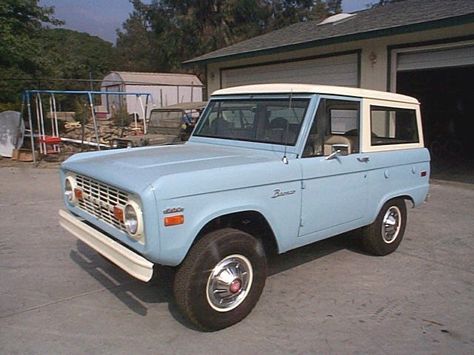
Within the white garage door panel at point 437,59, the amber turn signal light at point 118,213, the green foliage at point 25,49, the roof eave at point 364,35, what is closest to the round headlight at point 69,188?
the amber turn signal light at point 118,213

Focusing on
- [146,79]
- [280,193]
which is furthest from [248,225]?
[146,79]

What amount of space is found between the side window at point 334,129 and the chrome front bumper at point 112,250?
5.66ft

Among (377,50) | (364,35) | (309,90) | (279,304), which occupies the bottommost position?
(279,304)

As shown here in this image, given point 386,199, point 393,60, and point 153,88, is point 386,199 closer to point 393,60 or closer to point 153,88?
point 393,60

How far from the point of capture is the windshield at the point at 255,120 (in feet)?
13.1

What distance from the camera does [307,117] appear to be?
390 centimetres

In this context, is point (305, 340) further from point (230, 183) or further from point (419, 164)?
point (419, 164)

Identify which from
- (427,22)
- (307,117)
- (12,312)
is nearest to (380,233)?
(307,117)

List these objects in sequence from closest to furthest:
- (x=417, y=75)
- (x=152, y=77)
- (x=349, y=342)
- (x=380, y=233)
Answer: (x=349, y=342) → (x=380, y=233) → (x=417, y=75) → (x=152, y=77)

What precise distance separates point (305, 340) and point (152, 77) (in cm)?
2990

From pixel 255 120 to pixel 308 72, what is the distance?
8.12 metres

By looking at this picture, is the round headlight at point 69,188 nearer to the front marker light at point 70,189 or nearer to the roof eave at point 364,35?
the front marker light at point 70,189

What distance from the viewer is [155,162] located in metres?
3.55

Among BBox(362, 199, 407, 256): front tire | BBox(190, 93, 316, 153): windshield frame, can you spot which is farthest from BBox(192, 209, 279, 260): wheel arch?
BBox(362, 199, 407, 256): front tire
